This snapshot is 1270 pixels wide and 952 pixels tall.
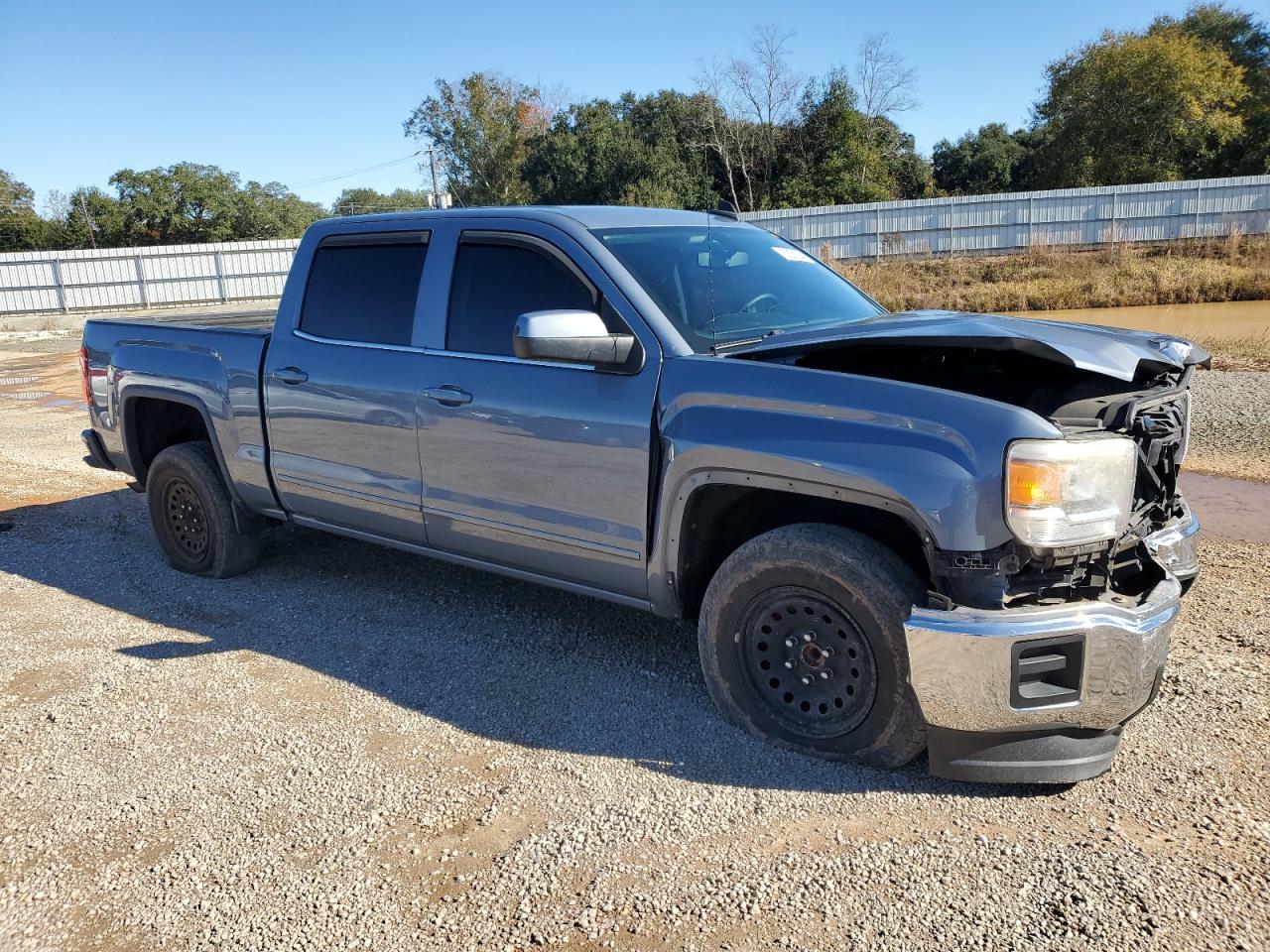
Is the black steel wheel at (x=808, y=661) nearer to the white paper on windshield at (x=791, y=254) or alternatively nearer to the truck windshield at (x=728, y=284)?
the truck windshield at (x=728, y=284)

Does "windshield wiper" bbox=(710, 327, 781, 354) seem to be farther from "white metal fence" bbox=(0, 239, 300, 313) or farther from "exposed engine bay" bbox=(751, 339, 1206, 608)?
"white metal fence" bbox=(0, 239, 300, 313)

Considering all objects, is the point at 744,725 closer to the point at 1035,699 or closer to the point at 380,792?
the point at 1035,699

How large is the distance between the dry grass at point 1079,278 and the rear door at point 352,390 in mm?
18033

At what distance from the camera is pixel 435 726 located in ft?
12.6

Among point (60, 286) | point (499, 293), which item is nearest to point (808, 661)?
point (499, 293)

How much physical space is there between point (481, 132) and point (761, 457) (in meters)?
49.7

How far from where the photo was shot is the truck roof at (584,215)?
4203 millimetres

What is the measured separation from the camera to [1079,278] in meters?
23.6

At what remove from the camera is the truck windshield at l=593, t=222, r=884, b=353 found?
3916 millimetres

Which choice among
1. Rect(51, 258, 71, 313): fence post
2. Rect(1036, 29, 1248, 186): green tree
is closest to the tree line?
Rect(1036, 29, 1248, 186): green tree

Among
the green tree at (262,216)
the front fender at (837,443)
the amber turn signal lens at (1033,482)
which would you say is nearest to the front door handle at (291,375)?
the front fender at (837,443)

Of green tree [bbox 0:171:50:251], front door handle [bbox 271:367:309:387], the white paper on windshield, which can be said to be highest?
green tree [bbox 0:171:50:251]

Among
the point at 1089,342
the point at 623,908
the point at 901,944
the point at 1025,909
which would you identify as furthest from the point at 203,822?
the point at 1089,342

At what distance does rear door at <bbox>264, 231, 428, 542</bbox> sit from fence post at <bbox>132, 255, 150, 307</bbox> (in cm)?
3171
